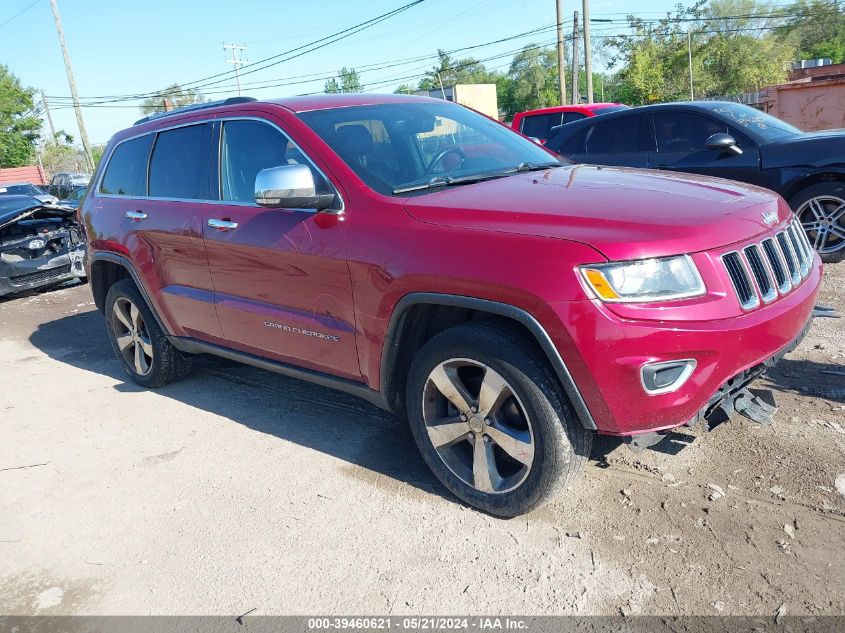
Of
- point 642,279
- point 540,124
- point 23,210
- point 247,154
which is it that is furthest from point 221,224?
point 540,124

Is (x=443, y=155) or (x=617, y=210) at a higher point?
(x=443, y=155)

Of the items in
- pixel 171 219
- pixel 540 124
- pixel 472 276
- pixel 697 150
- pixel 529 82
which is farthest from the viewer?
pixel 529 82

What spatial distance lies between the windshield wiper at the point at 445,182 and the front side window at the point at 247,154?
637 millimetres

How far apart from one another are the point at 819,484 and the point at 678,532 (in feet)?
2.46

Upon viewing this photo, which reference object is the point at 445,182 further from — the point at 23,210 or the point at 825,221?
the point at 23,210

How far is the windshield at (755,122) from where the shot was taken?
7.02 m

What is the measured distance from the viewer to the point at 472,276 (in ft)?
8.94

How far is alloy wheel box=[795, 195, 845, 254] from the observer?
6480 millimetres

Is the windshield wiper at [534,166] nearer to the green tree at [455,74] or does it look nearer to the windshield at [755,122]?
the windshield at [755,122]

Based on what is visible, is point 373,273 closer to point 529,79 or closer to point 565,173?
point 565,173

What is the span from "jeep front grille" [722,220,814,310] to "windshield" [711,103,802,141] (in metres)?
4.39

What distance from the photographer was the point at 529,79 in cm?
7581

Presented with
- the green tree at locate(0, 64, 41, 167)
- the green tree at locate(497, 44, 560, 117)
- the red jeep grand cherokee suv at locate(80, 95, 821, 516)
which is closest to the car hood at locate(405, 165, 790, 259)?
the red jeep grand cherokee suv at locate(80, 95, 821, 516)

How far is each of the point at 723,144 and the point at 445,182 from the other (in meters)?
4.41
